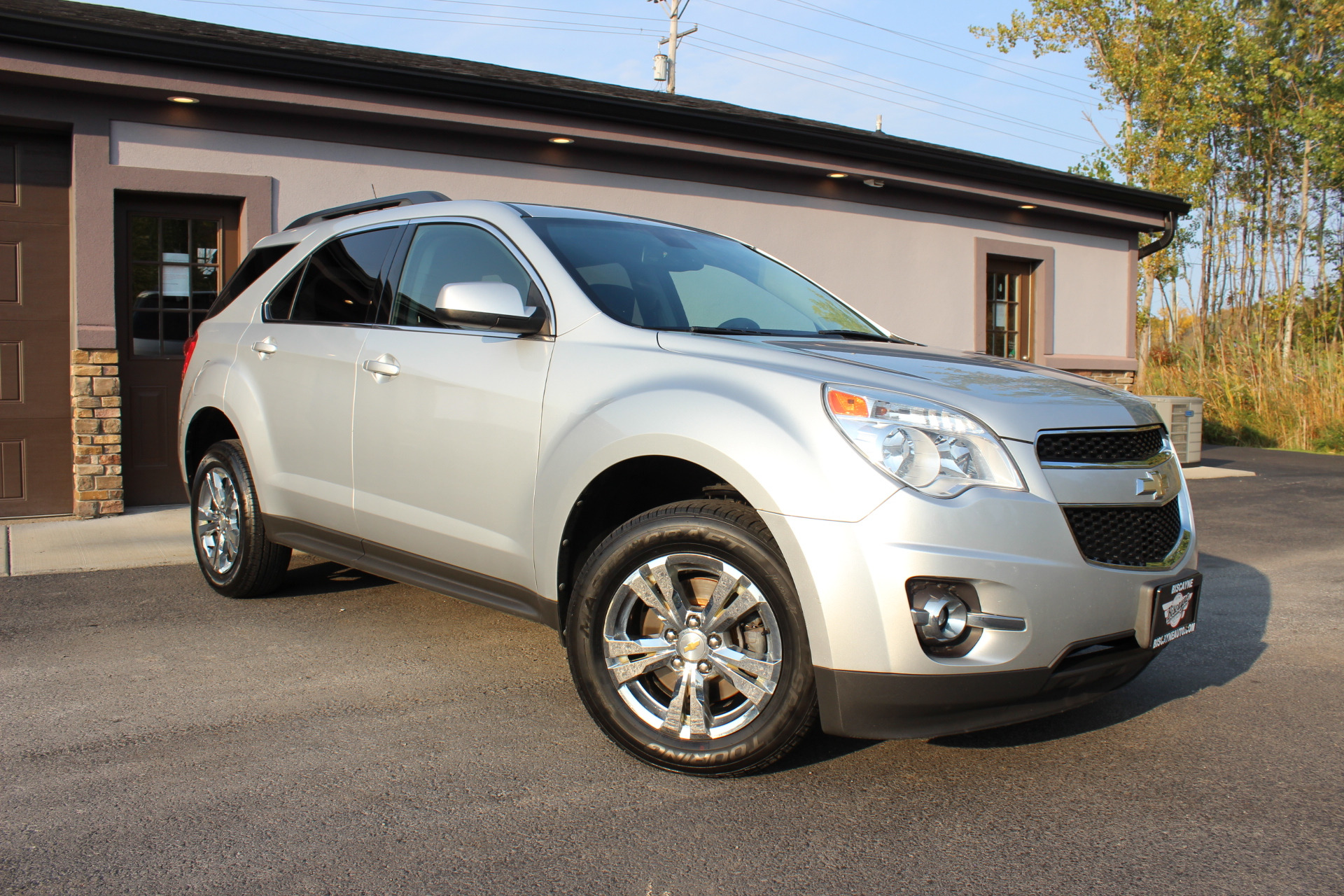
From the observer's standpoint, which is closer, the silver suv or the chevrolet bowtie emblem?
the silver suv

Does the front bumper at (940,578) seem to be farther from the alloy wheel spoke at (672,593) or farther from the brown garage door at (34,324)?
the brown garage door at (34,324)

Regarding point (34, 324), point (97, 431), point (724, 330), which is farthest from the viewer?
point (34, 324)

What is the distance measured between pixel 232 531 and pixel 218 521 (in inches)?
6.6

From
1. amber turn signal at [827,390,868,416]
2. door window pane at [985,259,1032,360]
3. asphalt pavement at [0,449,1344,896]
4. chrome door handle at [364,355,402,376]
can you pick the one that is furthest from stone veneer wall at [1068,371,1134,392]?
amber turn signal at [827,390,868,416]

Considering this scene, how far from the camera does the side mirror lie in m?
3.41

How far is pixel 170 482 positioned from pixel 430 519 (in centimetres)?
546

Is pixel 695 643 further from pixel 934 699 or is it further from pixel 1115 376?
pixel 1115 376

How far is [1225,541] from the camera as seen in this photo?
290 inches

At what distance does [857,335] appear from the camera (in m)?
4.07

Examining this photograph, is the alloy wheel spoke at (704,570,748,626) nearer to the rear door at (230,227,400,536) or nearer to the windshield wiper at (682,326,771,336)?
the windshield wiper at (682,326,771,336)

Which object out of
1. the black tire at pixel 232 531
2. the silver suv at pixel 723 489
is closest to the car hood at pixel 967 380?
the silver suv at pixel 723 489

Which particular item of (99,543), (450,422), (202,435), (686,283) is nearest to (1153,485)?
(686,283)

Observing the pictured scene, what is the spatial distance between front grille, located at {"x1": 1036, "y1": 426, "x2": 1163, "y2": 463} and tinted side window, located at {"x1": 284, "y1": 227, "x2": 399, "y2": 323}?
280cm

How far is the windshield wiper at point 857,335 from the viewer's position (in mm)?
3975
